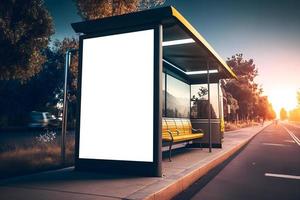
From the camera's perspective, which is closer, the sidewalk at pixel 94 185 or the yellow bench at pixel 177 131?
the sidewalk at pixel 94 185

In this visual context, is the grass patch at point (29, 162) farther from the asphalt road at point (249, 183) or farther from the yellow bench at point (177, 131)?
the asphalt road at point (249, 183)

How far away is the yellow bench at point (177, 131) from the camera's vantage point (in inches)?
327

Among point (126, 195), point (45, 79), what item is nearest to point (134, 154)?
point (126, 195)

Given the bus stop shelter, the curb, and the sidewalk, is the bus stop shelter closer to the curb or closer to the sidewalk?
the sidewalk

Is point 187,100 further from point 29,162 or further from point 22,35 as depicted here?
point 29,162

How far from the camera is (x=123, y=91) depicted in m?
6.45

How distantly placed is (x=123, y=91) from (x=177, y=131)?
4.07 meters

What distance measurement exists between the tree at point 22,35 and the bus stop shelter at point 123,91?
4.75m

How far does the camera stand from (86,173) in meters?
6.36

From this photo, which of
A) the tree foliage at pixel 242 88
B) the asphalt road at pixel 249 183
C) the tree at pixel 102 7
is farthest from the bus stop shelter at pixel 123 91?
the tree foliage at pixel 242 88

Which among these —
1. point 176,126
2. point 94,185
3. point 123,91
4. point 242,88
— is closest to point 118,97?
point 123,91

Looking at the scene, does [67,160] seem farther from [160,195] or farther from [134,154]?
[160,195]

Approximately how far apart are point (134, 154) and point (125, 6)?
7607 millimetres

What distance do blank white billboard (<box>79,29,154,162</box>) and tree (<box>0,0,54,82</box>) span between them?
16.4 feet
